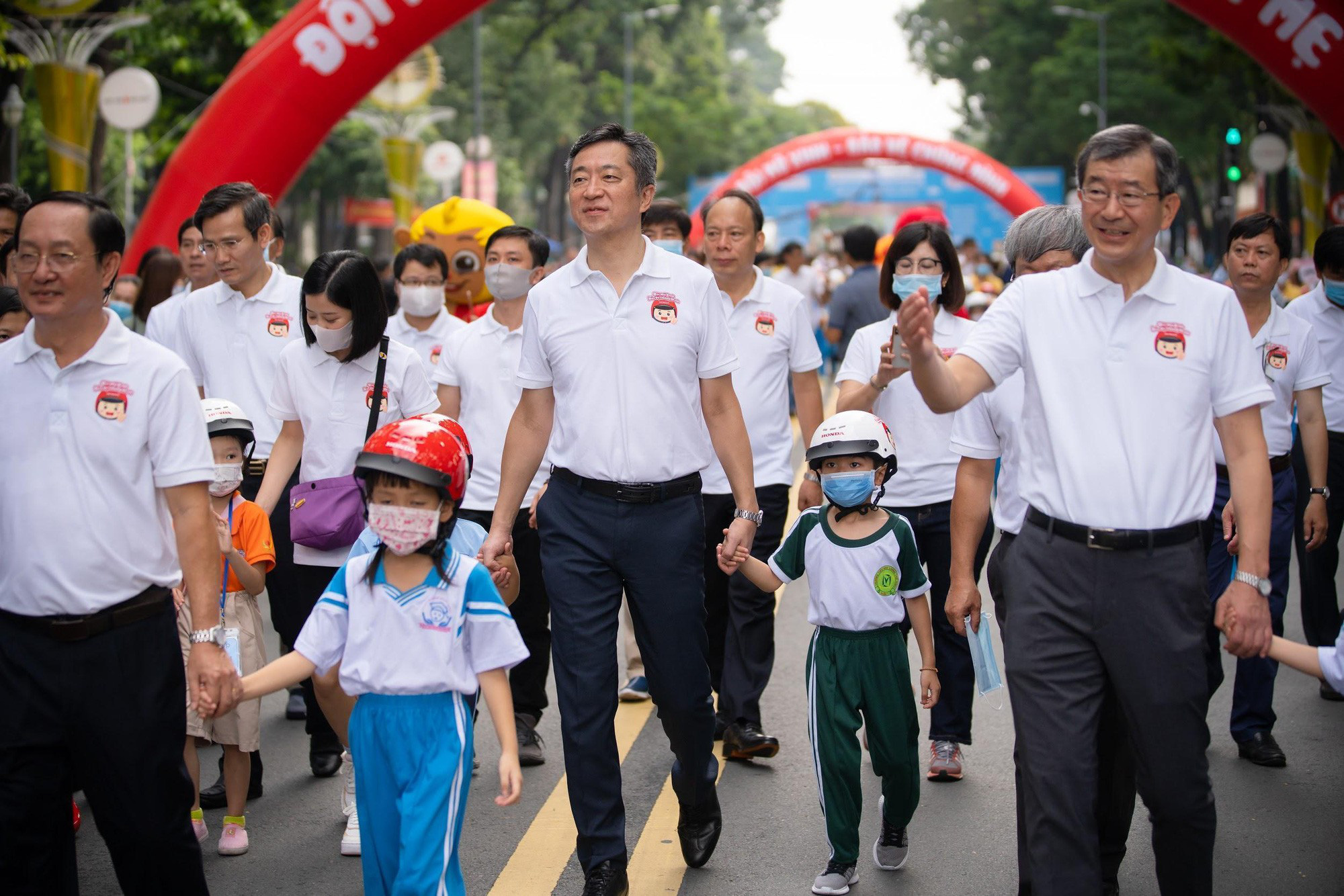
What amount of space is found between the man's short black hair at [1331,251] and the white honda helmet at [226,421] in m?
4.81

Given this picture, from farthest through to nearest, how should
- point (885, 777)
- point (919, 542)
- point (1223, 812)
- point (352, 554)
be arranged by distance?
point (919, 542), point (1223, 812), point (885, 777), point (352, 554)

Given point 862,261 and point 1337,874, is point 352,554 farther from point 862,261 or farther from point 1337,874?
point 862,261

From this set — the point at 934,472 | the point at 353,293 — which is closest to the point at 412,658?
the point at 353,293

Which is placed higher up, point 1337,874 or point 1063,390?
point 1063,390

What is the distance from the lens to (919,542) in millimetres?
6113

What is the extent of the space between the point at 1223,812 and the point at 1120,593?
2275mm

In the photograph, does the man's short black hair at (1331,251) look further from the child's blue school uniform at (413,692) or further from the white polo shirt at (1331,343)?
Result: the child's blue school uniform at (413,692)

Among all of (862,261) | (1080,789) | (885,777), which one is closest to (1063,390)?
(1080,789)

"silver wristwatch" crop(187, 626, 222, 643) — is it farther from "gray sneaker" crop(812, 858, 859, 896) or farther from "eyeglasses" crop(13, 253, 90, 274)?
"gray sneaker" crop(812, 858, 859, 896)

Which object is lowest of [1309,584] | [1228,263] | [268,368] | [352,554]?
[1309,584]

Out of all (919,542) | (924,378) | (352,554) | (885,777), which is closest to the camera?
(924,378)

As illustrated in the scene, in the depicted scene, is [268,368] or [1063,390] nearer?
[1063,390]

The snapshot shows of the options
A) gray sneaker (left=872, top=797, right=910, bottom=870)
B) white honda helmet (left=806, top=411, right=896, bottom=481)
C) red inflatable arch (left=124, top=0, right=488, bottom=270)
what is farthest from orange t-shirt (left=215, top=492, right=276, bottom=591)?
red inflatable arch (left=124, top=0, right=488, bottom=270)

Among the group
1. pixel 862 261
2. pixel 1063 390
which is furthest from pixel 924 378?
pixel 862 261
